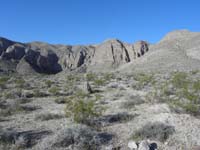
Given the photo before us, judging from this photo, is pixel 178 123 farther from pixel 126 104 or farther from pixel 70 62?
pixel 70 62

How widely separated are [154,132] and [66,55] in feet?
464

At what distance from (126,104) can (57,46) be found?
5910 inches

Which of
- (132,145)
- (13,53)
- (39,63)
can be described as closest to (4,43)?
(13,53)

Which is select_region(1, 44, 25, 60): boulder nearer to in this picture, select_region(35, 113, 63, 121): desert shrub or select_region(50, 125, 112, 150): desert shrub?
select_region(35, 113, 63, 121): desert shrub

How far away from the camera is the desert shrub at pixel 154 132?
9.09m

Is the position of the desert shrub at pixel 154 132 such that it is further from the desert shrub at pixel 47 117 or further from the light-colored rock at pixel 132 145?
the desert shrub at pixel 47 117

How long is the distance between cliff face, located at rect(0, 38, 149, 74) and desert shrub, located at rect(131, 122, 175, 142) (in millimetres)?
96295

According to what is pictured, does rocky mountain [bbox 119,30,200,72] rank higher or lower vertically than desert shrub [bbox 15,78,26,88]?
higher

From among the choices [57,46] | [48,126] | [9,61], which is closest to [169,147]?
[48,126]

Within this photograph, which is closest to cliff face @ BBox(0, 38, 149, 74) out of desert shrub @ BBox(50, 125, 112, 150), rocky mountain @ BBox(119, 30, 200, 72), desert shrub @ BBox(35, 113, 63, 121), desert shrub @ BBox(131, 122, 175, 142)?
rocky mountain @ BBox(119, 30, 200, 72)

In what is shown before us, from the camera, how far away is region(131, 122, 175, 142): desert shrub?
9.09 m

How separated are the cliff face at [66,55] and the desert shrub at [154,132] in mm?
96295

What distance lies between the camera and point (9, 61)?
109688 millimetres

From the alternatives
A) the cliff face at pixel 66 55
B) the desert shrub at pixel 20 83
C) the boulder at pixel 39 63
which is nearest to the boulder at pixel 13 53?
the cliff face at pixel 66 55
